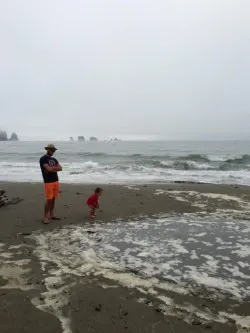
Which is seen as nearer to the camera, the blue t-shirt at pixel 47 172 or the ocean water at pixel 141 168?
the blue t-shirt at pixel 47 172

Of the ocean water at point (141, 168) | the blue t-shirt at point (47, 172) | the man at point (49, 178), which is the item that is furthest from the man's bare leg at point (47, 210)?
the ocean water at point (141, 168)

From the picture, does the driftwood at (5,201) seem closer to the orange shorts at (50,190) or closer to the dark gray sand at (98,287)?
the dark gray sand at (98,287)

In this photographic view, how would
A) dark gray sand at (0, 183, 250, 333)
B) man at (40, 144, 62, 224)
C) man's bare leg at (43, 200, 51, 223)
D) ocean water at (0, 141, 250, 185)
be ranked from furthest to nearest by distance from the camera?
1. ocean water at (0, 141, 250, 185)
2. man at (40, 144, 62, 224)
3. man's bare leg at (43, 200, 51, 223)
4. dark gray sand at (0, 183, 250, 333)

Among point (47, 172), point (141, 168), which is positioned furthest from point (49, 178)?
point (141, 168)

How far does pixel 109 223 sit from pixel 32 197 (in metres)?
4.33

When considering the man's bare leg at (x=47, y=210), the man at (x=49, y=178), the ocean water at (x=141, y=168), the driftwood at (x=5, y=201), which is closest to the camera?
the man's bare leg at (x=47, y=210)

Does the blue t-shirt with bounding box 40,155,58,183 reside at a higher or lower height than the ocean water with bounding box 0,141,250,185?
higher

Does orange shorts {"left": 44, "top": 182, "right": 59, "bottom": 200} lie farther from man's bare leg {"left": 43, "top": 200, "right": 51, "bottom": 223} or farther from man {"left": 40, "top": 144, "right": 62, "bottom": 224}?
man's bare leg {"left": 43, "top": 200, "right": 51, "bottom": 223}

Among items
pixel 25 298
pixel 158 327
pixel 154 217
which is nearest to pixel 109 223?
pixel 154 217

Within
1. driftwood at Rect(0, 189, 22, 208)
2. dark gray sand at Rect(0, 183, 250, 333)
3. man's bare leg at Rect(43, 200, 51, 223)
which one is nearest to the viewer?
dark gray sand at Rect(0, 183, 250, 333)

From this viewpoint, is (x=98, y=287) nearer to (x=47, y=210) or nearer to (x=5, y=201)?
(x=47, y=210)

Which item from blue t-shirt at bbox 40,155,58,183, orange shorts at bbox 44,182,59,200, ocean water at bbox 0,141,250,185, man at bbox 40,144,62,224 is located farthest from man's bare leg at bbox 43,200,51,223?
ocean water at bbox 0,141,250,185

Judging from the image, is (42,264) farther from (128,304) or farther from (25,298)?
(128,304)

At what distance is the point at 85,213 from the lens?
8.88 m
